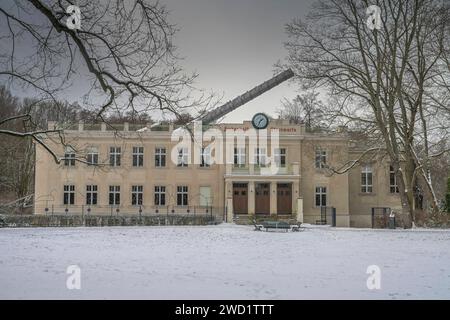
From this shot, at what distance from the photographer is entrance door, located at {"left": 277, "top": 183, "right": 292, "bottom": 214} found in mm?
36312

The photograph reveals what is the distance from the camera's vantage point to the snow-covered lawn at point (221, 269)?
7.95 meters

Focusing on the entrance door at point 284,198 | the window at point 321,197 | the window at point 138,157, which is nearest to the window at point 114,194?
the window at point 138,157

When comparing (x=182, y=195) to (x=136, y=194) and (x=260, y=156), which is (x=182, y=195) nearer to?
(x=136, y=194)

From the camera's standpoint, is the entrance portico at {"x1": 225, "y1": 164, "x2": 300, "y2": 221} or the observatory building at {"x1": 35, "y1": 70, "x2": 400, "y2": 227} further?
the observatory building at {"x1": 35, "y1": 70, "x2": 400, "y2": 227}

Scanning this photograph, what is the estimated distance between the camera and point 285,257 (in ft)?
41.0

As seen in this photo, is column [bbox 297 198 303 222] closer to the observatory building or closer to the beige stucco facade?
the beige stucco facade

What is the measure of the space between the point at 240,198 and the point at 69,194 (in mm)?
12570

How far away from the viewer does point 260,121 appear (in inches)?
1481

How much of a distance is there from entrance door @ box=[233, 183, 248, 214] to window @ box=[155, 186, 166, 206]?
17.7ft

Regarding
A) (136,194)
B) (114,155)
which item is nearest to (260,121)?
(136,194)

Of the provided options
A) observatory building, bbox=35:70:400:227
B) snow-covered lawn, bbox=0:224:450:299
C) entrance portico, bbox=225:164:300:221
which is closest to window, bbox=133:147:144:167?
observatory building, bbox=35:70:400:227
